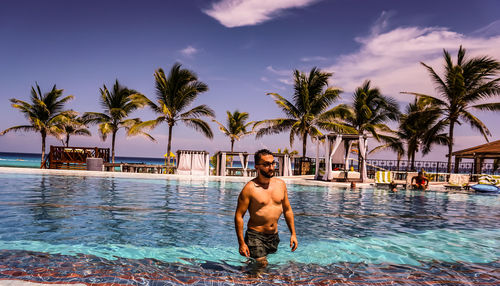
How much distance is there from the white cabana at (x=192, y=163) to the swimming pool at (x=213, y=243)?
30.8 ft

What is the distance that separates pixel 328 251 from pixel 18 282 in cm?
430

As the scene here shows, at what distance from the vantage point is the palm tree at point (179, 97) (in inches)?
915

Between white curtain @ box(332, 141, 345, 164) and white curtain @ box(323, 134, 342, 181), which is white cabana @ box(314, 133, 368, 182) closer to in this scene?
white curtain @ box(323, 134, 342, 181)

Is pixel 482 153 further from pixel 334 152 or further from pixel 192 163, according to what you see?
pixel 192 163

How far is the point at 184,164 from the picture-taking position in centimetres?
2023

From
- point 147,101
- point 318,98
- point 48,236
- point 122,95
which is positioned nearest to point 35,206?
point 48,236

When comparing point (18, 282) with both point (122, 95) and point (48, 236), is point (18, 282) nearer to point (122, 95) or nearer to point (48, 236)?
point (48, 236)

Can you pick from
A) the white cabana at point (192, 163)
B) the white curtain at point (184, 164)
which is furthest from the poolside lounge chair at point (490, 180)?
the white curtain at point (184, 164)

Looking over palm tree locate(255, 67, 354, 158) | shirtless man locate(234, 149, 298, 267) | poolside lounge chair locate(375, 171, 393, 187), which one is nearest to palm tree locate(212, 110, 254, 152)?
palm tree locate(255, 67, 354, 158)

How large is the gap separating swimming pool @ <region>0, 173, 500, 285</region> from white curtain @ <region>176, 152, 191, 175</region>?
30.8 ft

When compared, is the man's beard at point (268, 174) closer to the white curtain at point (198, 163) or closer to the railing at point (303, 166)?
the white curtain at point (198, 163)

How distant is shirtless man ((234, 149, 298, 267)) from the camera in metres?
3.57

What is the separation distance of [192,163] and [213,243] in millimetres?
14915

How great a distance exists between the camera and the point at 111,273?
377cm
